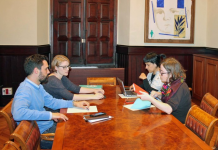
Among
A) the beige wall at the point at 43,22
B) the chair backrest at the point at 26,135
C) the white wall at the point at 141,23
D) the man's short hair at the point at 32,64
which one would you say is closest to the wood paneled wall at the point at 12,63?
the beige wall at the point at 43,22

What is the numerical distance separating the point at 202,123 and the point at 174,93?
617 mm

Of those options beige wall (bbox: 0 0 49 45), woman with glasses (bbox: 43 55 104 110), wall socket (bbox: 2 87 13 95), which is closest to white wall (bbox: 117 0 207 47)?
beige wall (bbox: 0 0 49 45)

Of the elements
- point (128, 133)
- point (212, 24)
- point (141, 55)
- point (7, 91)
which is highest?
point (212, 24)

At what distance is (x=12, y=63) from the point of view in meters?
6.33

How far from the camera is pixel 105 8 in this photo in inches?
283

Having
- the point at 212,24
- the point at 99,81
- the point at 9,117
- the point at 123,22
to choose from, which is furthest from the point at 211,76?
the point at 9,117

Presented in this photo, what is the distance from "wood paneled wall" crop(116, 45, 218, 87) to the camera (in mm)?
6660

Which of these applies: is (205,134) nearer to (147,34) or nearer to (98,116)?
(98,116)

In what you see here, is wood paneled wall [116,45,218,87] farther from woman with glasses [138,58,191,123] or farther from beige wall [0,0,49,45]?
woman with glasses [138,58,191,123]

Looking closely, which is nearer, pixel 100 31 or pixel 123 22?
pixel 123 22

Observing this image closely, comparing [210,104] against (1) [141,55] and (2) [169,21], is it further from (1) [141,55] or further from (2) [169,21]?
(2) [169,21]

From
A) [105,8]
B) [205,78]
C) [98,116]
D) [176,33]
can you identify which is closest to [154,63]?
[98,116]

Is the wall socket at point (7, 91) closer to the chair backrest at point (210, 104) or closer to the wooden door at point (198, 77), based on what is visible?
the wooden door at point (198, 77)

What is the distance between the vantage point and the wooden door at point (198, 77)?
20.7ft
